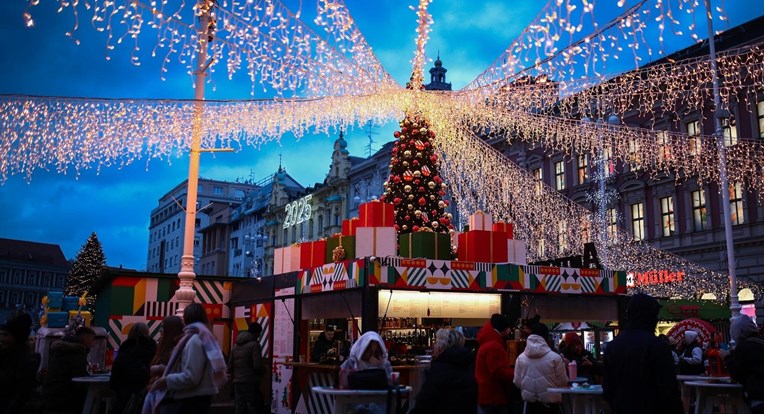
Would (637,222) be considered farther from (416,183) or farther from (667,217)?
(416,183)

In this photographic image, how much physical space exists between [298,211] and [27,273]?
6498 cm

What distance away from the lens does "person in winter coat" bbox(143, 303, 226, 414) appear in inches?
208

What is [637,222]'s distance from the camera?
32906 millimetres

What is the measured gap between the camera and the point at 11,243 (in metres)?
110

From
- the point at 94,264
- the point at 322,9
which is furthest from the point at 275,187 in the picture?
the point at 322,9

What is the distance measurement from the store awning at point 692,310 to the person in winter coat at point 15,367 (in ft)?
68.2

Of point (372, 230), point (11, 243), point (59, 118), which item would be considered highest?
point (11, 243)

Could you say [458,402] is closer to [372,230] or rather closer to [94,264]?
[372,230]

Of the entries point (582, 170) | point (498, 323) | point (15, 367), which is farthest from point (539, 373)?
point (582, 170)

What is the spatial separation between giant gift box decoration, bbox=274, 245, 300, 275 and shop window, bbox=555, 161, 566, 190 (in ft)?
80.5

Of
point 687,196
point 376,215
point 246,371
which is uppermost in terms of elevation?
point 687,196

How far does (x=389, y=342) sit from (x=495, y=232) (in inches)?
116

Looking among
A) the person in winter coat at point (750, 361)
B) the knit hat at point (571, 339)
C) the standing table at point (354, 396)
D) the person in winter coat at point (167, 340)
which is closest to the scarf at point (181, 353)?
the person in winter coat at point (167, 340)

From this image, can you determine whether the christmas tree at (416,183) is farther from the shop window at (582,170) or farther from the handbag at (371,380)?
the shop window at (582,170)
